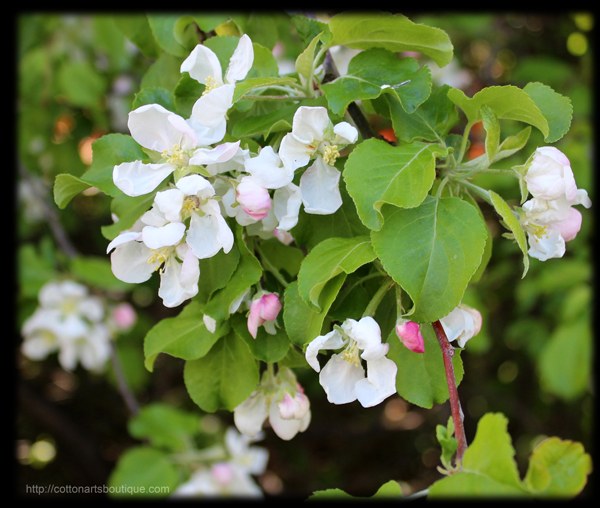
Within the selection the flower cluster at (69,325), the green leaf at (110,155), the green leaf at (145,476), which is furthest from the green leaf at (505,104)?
the green leaf at (145,476)

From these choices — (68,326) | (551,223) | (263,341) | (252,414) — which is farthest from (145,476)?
(551,223)

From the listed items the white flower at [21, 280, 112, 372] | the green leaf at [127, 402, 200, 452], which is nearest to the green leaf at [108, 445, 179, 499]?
the green leaf at [127, 402, 200, 452]

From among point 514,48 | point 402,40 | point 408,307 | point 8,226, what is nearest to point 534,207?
point 408,307

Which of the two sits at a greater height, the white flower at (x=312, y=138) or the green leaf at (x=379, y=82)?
the green leaf at (x=379, y=82)

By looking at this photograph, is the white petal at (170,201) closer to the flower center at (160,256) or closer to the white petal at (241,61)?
the flower center at (160,256)

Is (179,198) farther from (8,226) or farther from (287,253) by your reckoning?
(8,226)

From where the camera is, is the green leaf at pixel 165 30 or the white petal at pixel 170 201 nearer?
the white petal at pixel 170 201
